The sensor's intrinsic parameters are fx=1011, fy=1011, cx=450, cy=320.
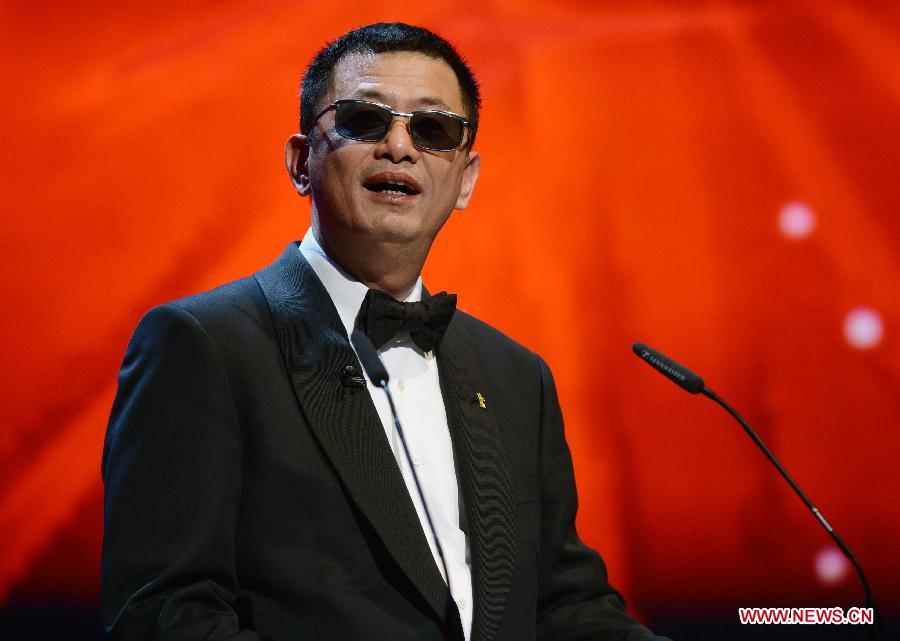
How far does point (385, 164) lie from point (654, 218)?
1177mm

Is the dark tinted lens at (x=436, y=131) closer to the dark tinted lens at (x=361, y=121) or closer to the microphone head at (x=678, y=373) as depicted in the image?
the dark tinted lens at (x=361, y=121)

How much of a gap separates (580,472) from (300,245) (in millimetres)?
1141

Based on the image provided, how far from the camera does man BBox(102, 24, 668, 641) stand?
1.56 meters

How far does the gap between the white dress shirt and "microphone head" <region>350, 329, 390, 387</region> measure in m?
0.09

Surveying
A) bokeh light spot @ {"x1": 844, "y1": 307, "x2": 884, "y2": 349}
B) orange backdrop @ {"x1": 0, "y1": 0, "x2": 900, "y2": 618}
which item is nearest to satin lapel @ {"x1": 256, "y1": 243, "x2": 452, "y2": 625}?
orange backdrop @ {"x1": 0, "y1": 0, "x2": 900, "y2": 618}

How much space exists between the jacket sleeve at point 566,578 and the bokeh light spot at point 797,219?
1.11 meters

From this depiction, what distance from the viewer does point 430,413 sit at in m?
1.93

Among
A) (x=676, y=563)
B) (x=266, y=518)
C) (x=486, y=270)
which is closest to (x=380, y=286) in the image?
(x=266, y=518)

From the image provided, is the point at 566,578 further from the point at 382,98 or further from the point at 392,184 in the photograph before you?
the point at 382,98

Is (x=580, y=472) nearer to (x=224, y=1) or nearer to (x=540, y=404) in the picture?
(x=540, y=404)

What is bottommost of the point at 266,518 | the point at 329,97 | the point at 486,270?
the point at 266,518

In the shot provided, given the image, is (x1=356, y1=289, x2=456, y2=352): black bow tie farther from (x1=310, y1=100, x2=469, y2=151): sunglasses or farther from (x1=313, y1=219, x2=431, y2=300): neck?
(x1=310, y1=100, x2=469, y2=151): sunglasses

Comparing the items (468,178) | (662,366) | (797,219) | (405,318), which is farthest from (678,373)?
(797,219)

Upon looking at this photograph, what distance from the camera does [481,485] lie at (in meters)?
1.86
